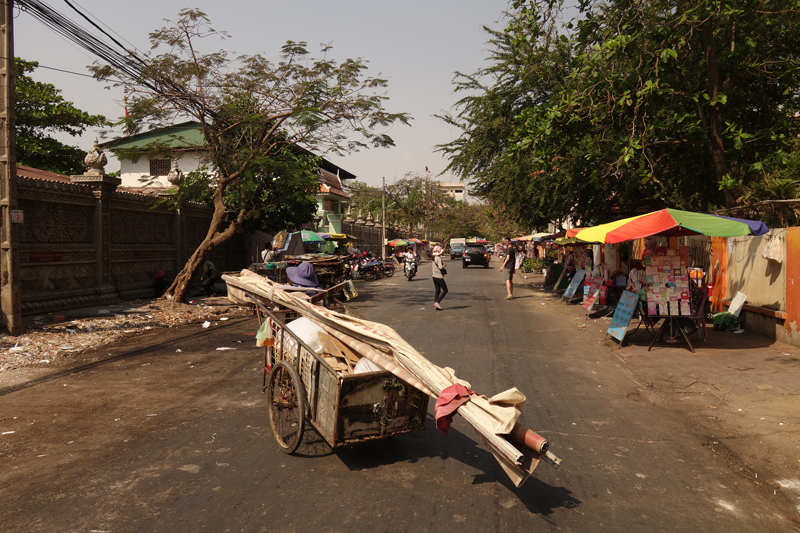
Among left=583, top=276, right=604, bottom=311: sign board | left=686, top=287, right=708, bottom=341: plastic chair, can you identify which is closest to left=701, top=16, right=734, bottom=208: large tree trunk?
left=686, top=287, right=708, bottom=341: plastic chair

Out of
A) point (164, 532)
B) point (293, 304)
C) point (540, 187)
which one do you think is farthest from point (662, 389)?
point (540, 187)

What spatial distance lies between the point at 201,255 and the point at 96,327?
441 cm

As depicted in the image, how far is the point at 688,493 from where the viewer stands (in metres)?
4.05

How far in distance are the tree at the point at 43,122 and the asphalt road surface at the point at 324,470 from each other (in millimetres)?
26334

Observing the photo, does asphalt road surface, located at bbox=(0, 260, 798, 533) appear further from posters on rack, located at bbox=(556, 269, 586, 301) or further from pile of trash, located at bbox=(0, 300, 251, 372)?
posters on rack, located at bbox=(556, 269, 586, 301)

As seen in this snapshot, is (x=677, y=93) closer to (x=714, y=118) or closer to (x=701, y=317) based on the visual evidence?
(x=714, y=118)

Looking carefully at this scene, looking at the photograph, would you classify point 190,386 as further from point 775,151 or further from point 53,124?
point 53,124

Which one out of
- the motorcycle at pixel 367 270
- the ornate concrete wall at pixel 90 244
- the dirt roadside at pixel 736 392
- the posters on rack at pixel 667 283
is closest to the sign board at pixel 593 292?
the dirt roadside at pixel 736 392

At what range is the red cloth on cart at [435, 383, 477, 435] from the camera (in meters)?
3.56

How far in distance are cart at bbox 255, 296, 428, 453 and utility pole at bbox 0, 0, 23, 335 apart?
24.9 ft

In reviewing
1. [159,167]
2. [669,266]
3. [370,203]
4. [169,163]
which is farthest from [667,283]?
[370,203]

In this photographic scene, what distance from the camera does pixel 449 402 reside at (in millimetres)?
3596

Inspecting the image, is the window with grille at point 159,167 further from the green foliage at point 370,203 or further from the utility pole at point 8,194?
the green foliage at point 370,203

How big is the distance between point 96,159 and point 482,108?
13.3m
